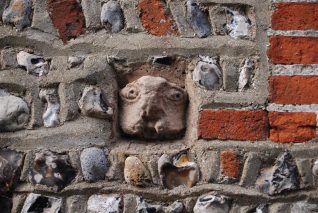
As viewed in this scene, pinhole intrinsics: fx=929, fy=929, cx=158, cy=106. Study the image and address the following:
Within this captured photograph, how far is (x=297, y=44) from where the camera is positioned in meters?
2.21

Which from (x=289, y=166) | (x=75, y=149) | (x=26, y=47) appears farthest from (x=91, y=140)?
(x=289, y=166)

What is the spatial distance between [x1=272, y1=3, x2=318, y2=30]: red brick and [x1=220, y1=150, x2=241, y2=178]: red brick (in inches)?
13.3

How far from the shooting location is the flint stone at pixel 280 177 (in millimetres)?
2088

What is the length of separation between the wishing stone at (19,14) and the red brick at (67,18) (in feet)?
0.18

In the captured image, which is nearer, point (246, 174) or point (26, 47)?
point (246, 174)

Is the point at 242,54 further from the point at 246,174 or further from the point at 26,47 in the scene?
the point at 26,47

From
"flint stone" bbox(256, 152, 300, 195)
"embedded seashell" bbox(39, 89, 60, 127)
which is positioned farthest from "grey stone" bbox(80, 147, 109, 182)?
"flint stone" bbox(256, 152, 300, 195)

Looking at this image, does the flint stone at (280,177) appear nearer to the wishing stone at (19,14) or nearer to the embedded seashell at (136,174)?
the embedded seashell at (136,174)

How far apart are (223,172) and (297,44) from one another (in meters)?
0.36

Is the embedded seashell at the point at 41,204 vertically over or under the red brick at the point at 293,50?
under

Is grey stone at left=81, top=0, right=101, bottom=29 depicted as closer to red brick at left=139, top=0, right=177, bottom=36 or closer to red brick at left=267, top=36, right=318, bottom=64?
red brick at left=139, top=0, right=177, bottom=36

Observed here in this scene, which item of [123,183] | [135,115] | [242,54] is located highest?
[242,54]

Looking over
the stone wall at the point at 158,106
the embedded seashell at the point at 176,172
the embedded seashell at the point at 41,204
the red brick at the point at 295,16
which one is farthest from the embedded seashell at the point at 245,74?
the embedded seashell at the point at 41,204

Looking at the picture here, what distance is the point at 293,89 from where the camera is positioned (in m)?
2.17
